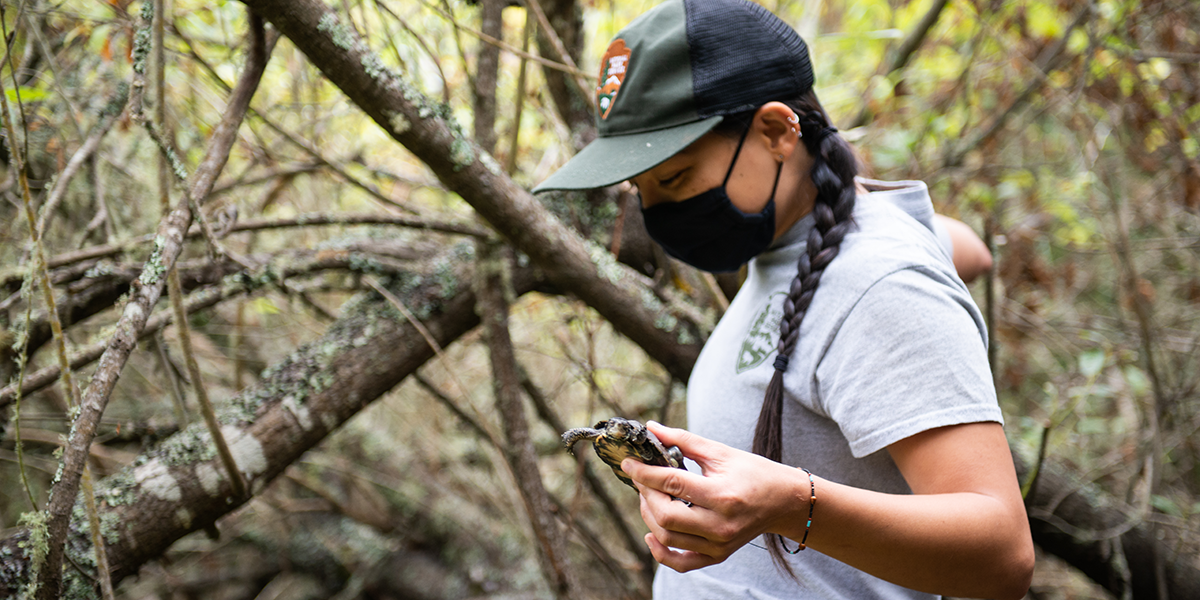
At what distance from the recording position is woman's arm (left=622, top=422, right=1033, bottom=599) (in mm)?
794

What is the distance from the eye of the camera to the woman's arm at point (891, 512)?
79 centimetres

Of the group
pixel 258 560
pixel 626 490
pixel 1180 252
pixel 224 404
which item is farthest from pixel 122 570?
pixel 1180 252

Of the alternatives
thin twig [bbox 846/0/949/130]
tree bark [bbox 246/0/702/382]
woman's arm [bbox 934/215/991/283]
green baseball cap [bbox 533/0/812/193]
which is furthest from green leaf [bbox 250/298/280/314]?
thin twig [bbox 846/0/949/130]

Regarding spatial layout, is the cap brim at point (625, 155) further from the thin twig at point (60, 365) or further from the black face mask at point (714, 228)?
the thin twig at point (60, 365)

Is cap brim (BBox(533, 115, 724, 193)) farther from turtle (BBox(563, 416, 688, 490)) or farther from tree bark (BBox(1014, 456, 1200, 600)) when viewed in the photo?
tree bark (BBox(1014, 456, 1200, 600))

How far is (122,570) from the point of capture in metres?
1.36

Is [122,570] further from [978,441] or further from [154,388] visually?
[978,441]

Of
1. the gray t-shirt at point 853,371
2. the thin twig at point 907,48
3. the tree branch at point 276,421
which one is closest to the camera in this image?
the gray t-shirt at point 853,371

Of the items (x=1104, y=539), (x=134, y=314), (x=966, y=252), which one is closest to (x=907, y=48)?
(x=966, y=252)

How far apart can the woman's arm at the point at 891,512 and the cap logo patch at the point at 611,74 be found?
69 centimetres

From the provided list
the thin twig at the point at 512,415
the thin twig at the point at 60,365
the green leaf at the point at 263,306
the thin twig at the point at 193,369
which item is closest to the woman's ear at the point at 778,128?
the thin twig at the point at 512,415

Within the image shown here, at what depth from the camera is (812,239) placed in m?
1.15

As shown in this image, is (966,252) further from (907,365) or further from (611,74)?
(611,74)

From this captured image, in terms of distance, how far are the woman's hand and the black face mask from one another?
517mm
